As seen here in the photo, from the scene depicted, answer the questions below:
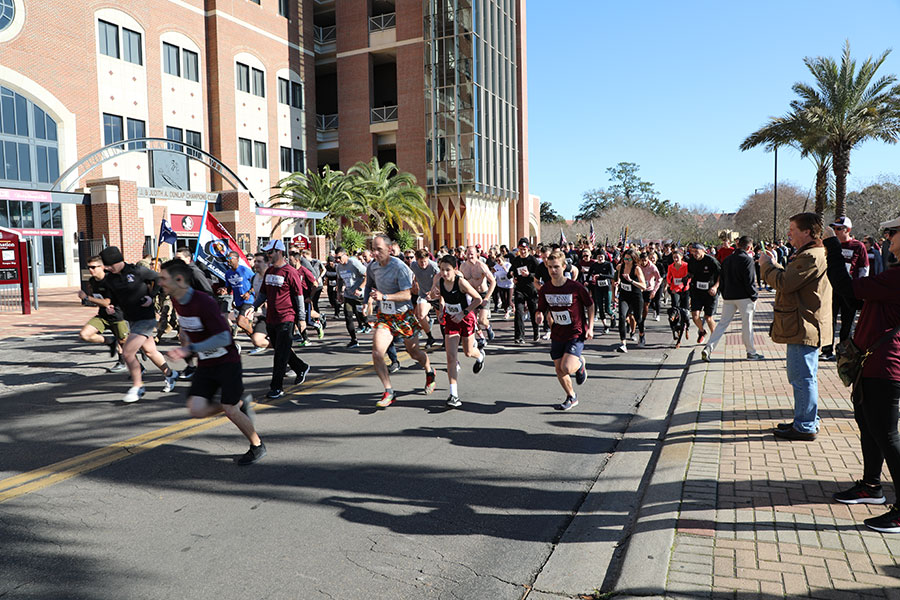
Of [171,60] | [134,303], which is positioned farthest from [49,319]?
[171,60]

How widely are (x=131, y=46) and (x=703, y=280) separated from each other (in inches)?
1152

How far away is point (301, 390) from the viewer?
848cm

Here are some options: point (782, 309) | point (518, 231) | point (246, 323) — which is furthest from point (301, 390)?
point (518, 231)

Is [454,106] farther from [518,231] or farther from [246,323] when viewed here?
[246,323]

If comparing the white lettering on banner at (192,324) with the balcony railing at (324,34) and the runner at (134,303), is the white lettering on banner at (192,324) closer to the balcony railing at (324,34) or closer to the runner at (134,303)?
the runner at (134,303)

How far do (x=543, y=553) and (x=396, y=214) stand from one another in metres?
29.6

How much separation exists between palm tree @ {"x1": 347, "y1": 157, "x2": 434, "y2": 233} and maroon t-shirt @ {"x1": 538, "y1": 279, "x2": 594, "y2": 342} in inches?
1015

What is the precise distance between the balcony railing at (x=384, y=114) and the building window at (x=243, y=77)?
857cm

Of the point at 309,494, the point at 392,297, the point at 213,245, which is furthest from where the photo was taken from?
the point at 213,245

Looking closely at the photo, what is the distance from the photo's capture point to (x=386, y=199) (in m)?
32.4

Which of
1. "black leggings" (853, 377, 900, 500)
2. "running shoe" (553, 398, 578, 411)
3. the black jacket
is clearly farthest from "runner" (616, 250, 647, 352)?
"black leggings" (853, 377, 900, 500)

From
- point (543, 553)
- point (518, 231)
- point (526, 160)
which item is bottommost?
point (543, 553)

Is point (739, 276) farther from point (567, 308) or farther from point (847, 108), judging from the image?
point (847, 108)

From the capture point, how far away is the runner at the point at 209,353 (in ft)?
17.7
